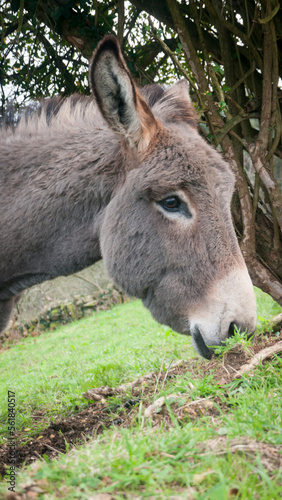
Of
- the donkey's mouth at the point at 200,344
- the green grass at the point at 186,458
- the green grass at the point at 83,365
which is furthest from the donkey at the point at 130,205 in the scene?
the green grass at the point at 83,365

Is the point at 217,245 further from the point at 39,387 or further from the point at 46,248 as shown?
the point at 39,387

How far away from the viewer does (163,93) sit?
3.42 meters

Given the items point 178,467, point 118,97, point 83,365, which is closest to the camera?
point 178,467

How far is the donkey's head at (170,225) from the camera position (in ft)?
8.46

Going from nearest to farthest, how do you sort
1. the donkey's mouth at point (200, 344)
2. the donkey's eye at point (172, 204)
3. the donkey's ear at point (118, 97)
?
1. the donkey's ear at point (118, 97)
2. the donkey's mouth at point (200, 344)
3. the donkey's eye at point (172, 204)

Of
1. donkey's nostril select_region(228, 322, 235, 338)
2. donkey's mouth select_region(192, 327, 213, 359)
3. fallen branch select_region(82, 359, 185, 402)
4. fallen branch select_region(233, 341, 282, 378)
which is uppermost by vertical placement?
donkey's nostril select_region(228, 322, 235, 338)

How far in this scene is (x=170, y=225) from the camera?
2.78 metres

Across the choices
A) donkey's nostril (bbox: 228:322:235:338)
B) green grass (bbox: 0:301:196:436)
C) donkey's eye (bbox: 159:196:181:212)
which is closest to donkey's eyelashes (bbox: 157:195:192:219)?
donkey's eye (bbox: 159:196:181:212)

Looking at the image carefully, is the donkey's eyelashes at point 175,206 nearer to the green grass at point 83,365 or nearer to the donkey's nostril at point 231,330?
the donkey's nostril at point 231,330

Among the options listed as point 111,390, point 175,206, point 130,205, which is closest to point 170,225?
point 175,206

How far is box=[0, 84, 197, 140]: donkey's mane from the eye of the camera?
3316 mm

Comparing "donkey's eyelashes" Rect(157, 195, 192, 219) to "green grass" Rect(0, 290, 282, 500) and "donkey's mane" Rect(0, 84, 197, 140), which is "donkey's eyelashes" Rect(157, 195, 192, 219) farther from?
"green grass" Rect(0, 290, 282, 500)

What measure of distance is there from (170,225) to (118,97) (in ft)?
3.07

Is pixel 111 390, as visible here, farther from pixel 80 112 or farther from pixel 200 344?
pixel 80 112
